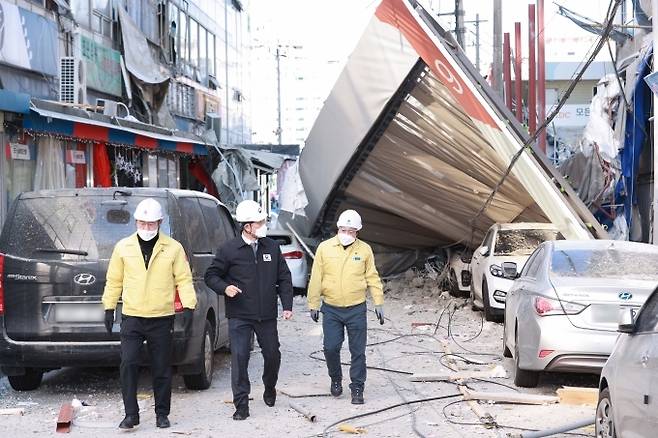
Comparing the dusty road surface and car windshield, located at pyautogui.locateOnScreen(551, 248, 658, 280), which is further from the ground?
car windshield, located at pyautogui.locateOnScreen(551, 248, 658, 280)

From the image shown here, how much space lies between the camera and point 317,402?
27.6ft

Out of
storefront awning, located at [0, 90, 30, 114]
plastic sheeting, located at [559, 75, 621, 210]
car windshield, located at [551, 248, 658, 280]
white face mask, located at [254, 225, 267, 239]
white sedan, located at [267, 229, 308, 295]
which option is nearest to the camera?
white face mask, located at [254, 225, 267, 239]

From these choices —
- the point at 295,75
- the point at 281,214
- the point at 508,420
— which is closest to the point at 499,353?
the point at 508,420

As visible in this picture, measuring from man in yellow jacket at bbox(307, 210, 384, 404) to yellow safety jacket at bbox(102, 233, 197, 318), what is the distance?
1.61 metres

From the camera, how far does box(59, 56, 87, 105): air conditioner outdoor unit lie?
17.6 m

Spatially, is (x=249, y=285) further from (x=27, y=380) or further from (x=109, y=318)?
(x=27, y=380)

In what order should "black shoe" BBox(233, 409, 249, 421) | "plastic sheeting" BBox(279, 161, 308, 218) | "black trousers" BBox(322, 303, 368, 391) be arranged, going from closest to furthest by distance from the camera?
"black shoe" BBox(233, 409, 249, 421), "black trousers" BBox(322, 303, 368, 391), "plastic sheeting" BBox(279, 161, 308, 218)

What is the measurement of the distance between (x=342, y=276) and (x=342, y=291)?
0.14 m

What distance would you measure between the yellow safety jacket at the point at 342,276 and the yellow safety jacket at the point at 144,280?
5.23 ft

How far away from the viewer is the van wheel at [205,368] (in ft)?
28.5

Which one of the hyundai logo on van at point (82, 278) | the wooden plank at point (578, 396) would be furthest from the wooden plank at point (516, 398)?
the hyundai logo on van at point (82, 278)

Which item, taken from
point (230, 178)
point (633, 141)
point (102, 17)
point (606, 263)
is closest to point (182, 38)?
point (230, 178)

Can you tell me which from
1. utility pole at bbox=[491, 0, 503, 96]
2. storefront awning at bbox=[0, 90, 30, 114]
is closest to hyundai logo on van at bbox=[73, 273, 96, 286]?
storefront awning at bbox=[0, 90, 30, 114]

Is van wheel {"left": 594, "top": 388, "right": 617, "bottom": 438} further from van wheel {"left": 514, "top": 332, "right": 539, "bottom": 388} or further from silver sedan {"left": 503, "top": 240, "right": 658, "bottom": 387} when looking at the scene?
van wheel {"left": 514, "top": 332, "right": 539, "bottom": 388}
